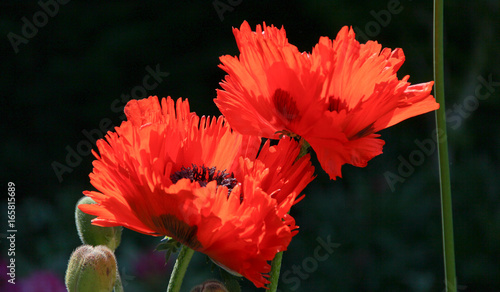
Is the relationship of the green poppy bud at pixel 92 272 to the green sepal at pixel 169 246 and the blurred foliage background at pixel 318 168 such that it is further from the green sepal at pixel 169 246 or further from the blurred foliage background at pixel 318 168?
the blurred foliage background at pixel 318 168

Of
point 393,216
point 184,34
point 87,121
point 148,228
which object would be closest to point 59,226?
point 87,121

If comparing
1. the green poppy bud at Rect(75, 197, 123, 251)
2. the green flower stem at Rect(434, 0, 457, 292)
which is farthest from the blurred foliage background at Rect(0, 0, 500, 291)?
the green flower stem at Rect(434, 0, 457, 292)

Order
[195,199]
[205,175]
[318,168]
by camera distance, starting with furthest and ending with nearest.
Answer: [318,168] → [205,175] → [195,199]

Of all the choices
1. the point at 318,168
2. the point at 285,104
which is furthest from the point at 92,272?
the point at 318,168

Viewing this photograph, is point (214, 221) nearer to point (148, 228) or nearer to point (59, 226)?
point (148, 228)

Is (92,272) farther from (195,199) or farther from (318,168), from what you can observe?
(318,168)

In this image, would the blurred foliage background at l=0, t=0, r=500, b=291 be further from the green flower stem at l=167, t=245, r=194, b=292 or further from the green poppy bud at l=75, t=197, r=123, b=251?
the green flower stem at l=167, t=245, r=194, b=292

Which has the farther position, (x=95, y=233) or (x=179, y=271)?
(x=95, y=233)
